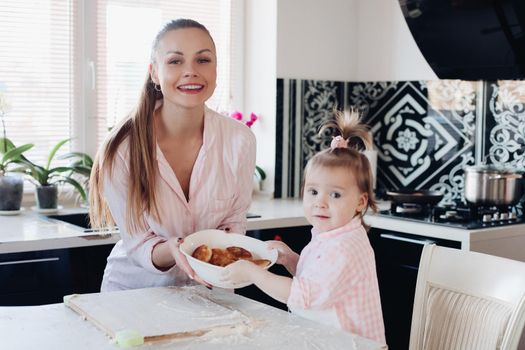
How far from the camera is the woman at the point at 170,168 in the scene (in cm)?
208

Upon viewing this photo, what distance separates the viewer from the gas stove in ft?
10.00

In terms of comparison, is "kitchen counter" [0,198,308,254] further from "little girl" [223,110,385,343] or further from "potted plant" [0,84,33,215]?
"little girl" [223,110,385,343]

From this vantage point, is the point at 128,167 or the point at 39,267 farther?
the point at 39,267

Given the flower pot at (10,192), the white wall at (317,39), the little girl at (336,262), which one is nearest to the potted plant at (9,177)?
the flower pot at (10,192)

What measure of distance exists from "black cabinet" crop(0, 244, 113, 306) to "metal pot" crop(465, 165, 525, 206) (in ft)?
4.84

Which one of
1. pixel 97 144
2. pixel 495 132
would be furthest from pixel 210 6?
pixel 495 132

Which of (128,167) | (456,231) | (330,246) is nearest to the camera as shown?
(330,246)

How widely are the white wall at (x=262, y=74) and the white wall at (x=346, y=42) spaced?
0.06 m

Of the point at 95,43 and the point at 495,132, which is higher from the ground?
the point at 95,43

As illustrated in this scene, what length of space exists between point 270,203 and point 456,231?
98 cm

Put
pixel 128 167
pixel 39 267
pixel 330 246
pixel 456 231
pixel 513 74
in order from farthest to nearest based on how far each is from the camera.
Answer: pixel 513 74
pixel 456 231
pixel 39 267
pixel 128 167
pixel 330 246

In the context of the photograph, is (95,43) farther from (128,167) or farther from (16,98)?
(128,167)

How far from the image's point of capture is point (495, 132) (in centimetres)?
344

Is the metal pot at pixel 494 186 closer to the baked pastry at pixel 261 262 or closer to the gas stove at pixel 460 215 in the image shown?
the gas stove at pixel 460 215
